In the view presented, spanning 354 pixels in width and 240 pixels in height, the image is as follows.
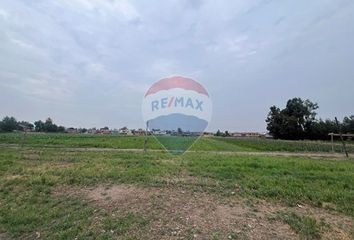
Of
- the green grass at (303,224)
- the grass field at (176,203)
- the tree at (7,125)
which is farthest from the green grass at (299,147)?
the tree at (7,125)

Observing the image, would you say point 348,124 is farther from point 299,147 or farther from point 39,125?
point 39,125

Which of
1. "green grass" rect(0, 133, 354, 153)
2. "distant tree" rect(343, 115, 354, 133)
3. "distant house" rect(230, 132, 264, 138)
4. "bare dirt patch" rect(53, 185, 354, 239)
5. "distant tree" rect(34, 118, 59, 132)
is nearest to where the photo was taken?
"bare dirt patch" rect(53, 185, 354, 239)

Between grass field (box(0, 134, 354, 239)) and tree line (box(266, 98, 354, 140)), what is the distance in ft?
203

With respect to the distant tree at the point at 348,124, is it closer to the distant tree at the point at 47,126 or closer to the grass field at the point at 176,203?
the grass field at the point at 176,203

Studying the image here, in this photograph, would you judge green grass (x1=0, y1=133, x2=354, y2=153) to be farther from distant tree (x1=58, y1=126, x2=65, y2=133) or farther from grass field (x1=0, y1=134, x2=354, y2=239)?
distant tree (x1=58, y1=126, x2=65, y2=133)

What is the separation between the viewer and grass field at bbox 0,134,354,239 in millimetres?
5535

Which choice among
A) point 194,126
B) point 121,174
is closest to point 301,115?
point 194,126

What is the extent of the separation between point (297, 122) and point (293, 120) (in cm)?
148

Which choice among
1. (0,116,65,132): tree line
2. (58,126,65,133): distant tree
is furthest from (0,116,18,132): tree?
(58,126,65,133): distant tree

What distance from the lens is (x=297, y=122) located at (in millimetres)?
69938

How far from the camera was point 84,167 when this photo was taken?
413 inches

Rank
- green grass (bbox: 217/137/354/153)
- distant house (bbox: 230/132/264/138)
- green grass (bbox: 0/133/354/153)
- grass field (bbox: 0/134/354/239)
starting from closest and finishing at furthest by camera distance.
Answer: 1. grass field (bbox: 0/134/354/239)
2. green grass (bbox: 0/133/354/153)
3. green grass (bbox: 217/137/354/153)
4. distant house (bbox: 230/132/264/138)

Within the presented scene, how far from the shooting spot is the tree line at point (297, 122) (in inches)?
2672

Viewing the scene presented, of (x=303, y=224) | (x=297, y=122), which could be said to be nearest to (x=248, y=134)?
(x=297, y=122)
